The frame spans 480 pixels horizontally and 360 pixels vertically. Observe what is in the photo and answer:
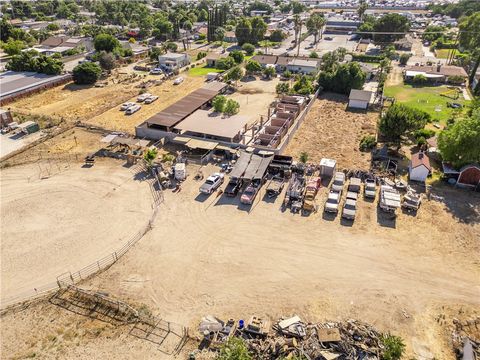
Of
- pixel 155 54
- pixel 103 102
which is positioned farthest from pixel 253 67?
pixel 103 102

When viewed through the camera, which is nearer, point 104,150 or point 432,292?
point 432,292

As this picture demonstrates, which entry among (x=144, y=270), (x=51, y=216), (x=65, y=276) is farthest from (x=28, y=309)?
(x=51, y=216)

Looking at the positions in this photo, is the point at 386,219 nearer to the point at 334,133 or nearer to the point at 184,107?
the point at 334,133

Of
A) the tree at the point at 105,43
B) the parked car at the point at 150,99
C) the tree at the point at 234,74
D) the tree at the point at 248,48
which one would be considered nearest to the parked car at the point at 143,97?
the parked car at the point at 150,99

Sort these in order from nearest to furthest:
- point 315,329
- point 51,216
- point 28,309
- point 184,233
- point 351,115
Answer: point 315,329
point 28,309
point 184,233
point 51,216
point 351,115

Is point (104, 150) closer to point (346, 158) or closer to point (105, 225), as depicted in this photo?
point (105, 225)

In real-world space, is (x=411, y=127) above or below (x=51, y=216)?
above

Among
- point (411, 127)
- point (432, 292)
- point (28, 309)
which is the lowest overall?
point (28, 309)

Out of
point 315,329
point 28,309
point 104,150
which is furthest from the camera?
point 104,150
